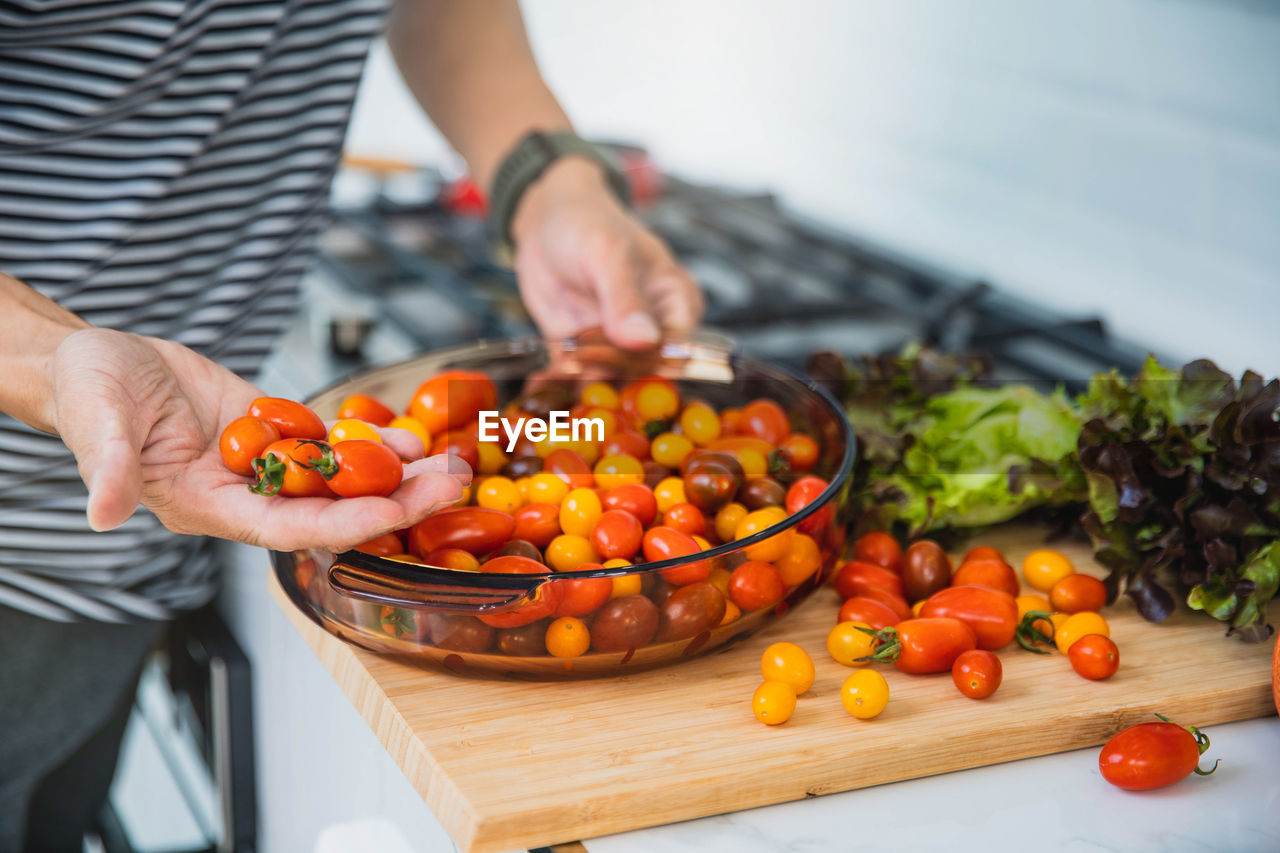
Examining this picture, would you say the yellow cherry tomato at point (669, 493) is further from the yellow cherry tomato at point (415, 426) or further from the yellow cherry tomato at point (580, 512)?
the yellow cherry tomato at point (415, 426)

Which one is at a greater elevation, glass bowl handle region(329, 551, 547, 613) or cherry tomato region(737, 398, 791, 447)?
glass bowl handle region(329, 551, 547, 613)

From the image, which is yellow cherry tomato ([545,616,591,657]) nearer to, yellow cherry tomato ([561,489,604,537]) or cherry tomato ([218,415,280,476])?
yellow cherry tomato ([561,489,604,537])

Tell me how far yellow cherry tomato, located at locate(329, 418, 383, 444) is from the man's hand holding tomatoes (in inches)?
1.7

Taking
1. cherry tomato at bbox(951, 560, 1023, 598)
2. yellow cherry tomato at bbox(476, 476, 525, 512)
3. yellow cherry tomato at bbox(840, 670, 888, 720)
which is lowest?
cherry tomato at bbox(951, 560, 1023, 598)

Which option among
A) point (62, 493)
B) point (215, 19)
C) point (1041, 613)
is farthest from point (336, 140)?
point (1041, 613)

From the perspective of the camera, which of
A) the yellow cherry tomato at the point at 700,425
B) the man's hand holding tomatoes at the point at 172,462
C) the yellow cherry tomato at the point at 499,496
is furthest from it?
the yellow cherry tomato at the point at 700,425

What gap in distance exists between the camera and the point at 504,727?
72 centimetres

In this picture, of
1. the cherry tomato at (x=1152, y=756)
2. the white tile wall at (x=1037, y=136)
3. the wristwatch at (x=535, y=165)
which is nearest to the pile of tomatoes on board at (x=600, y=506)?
the cherry tomato at (x=1152, y=756)

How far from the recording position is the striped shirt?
3.27 ft

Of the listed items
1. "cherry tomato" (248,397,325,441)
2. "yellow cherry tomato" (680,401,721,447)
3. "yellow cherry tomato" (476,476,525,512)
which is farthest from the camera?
"yellow cherry tomato" (680,401,721,447)

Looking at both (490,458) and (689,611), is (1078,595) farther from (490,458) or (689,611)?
(490,458)

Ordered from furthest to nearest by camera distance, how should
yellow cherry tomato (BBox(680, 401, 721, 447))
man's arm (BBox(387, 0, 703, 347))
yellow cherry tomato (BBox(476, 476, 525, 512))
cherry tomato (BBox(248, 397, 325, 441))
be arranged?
man's arm (BBox(387, 0, 703, 347)) → yellow cherry tomato (BBox(680, 401, 721, 447)) → yellow cherry tomato (BBox(476, 476, 525, 512)) → cherry tomato (BBox(248, 397, 325, 441))

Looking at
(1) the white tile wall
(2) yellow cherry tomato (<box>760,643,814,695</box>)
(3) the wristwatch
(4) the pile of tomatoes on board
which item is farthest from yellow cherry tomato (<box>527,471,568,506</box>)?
(1) the white tile wall

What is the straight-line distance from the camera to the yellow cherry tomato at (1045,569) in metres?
0.90
